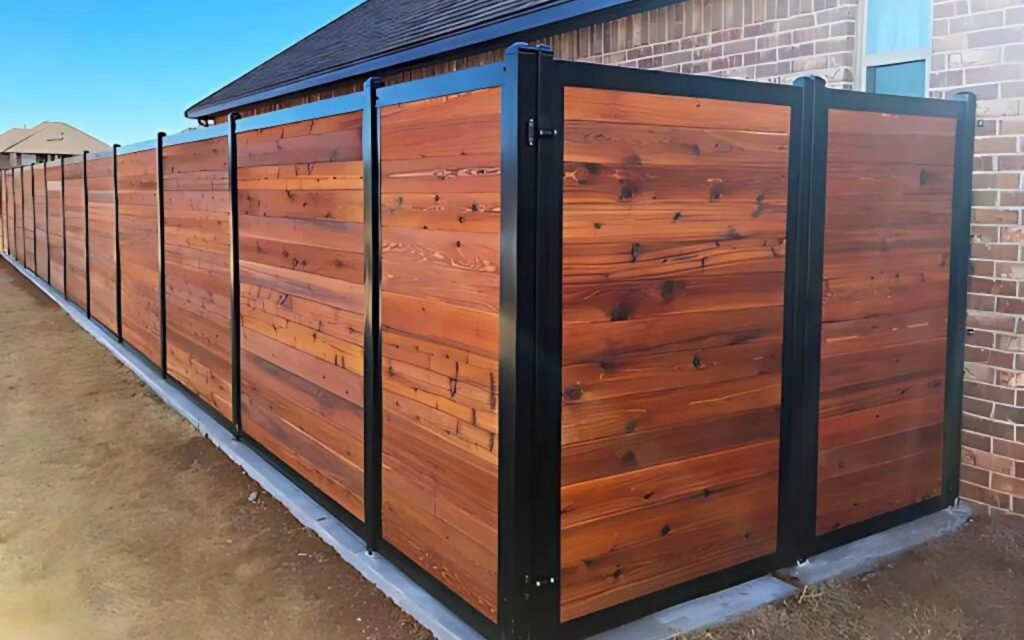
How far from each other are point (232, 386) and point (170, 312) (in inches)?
74.6

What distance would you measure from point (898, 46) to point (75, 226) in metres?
10.7

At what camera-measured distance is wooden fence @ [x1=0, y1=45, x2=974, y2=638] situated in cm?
293

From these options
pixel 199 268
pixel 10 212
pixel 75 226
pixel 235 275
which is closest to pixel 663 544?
pixel 235 275

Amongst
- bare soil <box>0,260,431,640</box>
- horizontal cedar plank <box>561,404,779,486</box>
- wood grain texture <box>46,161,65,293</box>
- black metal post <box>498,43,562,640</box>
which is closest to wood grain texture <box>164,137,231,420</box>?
bare soil <box>0,260,431,640</box>

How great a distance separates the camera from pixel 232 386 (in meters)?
5.77

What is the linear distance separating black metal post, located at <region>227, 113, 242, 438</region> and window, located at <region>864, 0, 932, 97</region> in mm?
3904

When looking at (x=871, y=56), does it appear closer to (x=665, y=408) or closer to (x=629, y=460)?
(x=665, y=408)

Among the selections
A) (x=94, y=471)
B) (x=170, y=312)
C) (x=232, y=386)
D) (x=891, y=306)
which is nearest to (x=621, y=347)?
(x=891, y=306)

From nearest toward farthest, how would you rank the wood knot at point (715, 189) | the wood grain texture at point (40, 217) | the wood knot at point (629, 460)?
the wood knot at point (629, 460) < the wood knot at point (715, 189) < the wood grain texture at point (40, 217)

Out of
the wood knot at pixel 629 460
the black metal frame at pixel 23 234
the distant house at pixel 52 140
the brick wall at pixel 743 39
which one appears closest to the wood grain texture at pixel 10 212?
the black metal frame at pixel 23 234

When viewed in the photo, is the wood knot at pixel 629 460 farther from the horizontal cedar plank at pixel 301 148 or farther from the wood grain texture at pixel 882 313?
the horizontal cedar plank at pixel 301 148

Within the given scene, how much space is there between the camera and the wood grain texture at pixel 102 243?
9461mm

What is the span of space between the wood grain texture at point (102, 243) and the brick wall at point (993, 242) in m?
8.31

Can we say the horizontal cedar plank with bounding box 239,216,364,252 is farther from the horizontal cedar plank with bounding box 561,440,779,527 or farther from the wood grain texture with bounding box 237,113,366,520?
the horizontal cedar plank with bounding box 561,440,779,527
